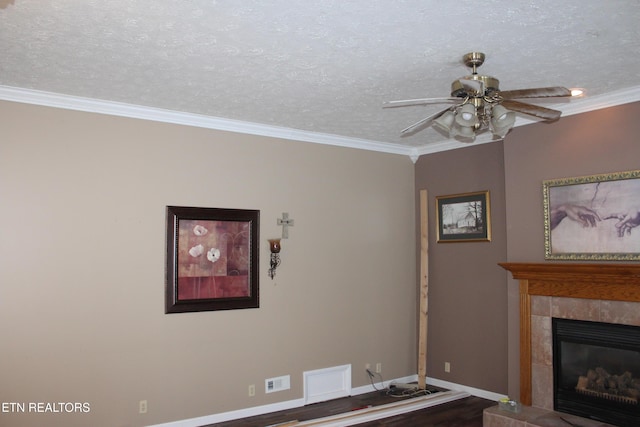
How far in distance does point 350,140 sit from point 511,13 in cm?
310

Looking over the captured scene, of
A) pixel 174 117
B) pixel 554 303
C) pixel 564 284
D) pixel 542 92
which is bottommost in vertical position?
pixel 554 303

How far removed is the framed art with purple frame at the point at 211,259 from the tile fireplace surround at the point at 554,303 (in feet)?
7.94

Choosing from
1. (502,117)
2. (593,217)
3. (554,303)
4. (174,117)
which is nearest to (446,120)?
(502,117)

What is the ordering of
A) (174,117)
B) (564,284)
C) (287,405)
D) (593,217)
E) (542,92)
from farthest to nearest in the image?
(287,405), (174,117), (564,284), (593,217), (542,92)

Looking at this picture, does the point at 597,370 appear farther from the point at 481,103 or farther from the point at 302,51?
the point at 302,51

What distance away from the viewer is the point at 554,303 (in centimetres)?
462

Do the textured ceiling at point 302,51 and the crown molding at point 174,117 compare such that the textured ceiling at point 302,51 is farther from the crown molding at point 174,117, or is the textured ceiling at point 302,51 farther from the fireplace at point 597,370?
the fireplace at point 597,370

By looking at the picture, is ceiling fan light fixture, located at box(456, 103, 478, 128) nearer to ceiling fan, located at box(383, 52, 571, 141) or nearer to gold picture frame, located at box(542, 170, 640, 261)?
ceiling fan, located at box(383, 52, 571, 141)

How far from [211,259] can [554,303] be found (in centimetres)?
306

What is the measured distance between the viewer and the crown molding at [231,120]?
410 centimetres

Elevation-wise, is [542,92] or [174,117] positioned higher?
[174,117]

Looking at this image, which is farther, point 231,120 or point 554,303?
point 231,120

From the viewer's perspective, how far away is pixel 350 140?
19.0 feet

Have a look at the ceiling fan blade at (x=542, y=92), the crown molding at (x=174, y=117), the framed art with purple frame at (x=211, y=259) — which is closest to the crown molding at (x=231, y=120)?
the crown molding at (x=174, y=117)
